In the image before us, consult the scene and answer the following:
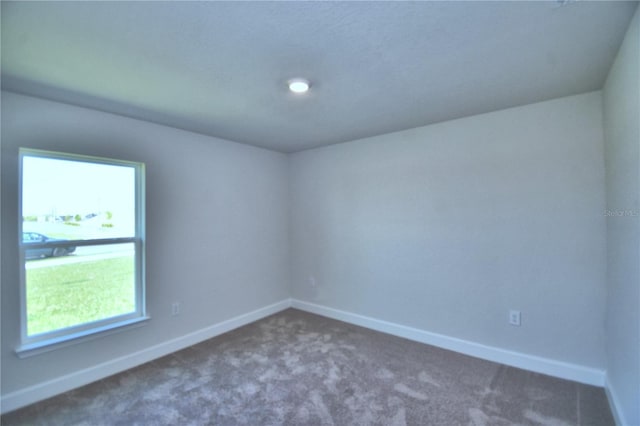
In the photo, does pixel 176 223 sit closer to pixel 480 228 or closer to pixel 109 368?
pixel 109 368

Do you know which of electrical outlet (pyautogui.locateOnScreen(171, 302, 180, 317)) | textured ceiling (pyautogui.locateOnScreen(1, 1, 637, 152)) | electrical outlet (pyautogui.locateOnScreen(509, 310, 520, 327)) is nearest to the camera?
textured ceiling (pyautogui.locateOnScreen(1, 1, 637, 152))

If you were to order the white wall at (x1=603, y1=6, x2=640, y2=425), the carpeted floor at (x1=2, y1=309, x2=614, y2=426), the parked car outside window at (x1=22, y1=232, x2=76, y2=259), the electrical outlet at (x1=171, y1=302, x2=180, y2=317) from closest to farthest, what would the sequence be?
the white wall at (x1=603, y1=6, x2=640, y2=425)
the carpeted floor at (x1=2, y1=309, x2=614, y2=426)
the parked car outside window at (x1=22, y1=232, x2=76, y2=259)
the electrical outlet at (x1=171, y1=302, x2=180, y2=317)

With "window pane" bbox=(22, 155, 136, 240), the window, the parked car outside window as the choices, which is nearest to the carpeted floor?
the window

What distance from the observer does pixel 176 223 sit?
10.2 ft

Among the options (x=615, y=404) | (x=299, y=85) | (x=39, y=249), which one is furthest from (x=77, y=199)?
(x=615, y=404)

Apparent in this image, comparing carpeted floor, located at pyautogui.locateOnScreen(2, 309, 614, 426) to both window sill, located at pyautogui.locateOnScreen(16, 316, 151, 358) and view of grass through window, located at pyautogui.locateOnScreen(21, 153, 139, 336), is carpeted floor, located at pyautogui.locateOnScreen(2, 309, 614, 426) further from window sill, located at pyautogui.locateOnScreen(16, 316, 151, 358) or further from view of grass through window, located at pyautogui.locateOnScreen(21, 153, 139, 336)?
view of grass through window, located at pyautogui.locateOnScreen(21, 153, 139, 336)

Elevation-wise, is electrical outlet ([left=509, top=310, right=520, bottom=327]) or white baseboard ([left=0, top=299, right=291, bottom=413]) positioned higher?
electrical outlet ([left=509, top=310, right=520, bottom=327])

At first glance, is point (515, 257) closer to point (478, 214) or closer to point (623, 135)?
point (478, 214)

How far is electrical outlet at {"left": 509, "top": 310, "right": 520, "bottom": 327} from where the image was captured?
262cm

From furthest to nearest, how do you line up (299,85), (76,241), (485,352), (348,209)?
(348,209) < (485,352) < (76,241) < (299,85)

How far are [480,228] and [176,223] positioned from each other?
305 centimetres

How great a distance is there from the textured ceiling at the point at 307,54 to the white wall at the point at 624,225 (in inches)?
7.4

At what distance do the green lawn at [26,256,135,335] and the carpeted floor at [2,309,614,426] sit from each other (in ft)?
1.85

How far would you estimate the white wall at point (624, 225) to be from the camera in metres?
1.52
